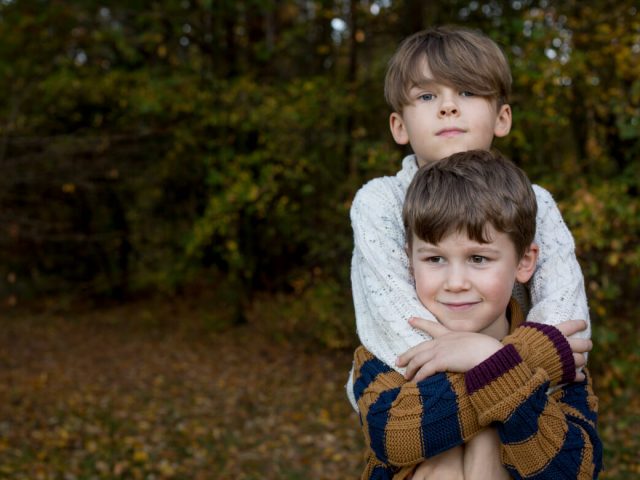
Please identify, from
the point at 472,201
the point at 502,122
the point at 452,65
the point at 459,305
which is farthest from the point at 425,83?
the point at 459,305

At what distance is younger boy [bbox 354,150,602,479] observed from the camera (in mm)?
1754

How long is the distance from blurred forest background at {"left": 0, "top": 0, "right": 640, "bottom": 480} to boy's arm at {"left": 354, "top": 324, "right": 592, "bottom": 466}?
399 cm

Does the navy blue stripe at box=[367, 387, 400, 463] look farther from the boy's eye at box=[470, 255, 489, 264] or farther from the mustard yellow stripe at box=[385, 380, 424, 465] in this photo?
the boy's eye at box=[470, 255, 489, 264]

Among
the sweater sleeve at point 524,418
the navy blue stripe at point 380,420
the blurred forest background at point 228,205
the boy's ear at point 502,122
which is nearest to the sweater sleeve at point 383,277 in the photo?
the navy blue stripe at point 380,420

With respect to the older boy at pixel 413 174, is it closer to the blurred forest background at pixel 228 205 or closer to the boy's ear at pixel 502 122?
the boy's ear at pixel 502 122

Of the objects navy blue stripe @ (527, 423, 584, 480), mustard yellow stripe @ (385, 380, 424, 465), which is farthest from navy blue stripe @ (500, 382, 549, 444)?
mustard yellow stripe @ (385, 380, 424, 465)

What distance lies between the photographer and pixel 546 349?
6.08 feet

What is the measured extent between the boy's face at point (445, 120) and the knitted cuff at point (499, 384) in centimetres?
66

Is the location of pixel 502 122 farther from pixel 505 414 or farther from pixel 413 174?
pixel 505 414

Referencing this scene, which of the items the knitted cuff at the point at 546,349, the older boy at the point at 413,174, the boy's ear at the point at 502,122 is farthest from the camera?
the boy's ear at the point at 502,122

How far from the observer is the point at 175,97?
9.24 meters

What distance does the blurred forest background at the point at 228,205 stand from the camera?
631 centimetres

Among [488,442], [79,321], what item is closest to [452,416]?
[488,442]

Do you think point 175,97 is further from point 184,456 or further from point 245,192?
point 184,456
